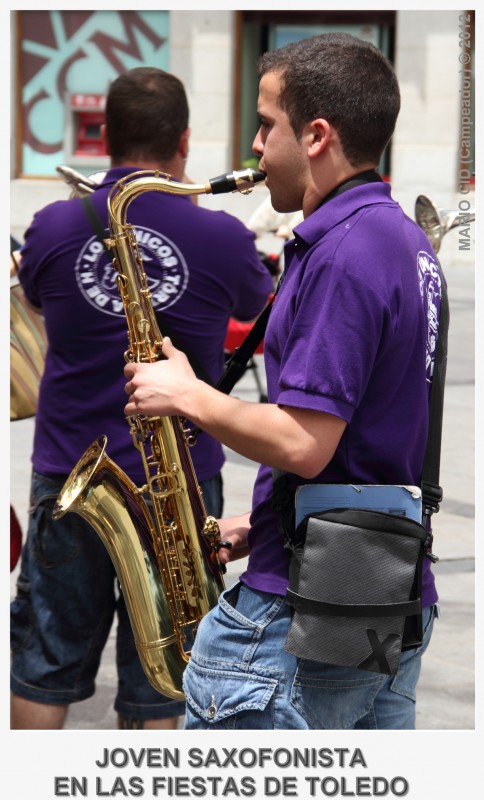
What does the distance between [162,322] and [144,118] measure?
59 centimetres

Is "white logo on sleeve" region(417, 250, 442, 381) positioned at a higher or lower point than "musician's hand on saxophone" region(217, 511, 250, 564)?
higher

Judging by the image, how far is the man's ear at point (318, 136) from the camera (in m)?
2.28

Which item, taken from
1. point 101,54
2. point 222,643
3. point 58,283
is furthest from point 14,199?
point 222,643

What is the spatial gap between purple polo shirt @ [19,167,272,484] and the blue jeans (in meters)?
→ 1.07

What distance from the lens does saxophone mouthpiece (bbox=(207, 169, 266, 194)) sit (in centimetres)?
264

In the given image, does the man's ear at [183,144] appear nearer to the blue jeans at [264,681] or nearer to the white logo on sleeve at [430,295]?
the white logo on sleeve at [430,295]

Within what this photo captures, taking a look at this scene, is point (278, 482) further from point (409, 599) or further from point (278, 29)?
point (278, 29)

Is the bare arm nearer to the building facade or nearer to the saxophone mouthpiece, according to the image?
the saxophone mouthpiece

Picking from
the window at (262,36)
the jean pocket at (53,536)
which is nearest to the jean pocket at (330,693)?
the jean pocket at (53,536)

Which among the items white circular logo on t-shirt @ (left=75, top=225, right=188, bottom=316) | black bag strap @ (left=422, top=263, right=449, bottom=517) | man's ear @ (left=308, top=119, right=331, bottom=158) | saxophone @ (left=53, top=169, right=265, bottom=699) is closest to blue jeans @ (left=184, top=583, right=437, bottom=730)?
black bag strap @ (left=422, top=263, right=449, bottom=517)

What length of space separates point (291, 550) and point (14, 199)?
17.3 meters

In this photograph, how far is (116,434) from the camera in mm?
3453

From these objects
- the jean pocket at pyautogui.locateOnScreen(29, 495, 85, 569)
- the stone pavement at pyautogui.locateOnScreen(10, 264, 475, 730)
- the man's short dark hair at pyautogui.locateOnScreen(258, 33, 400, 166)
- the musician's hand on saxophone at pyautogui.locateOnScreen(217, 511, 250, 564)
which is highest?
the man's short dark hair at pyautogui.locateOnScreen(258, 33, 400, 166)

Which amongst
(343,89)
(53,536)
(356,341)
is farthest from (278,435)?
(53,536)
